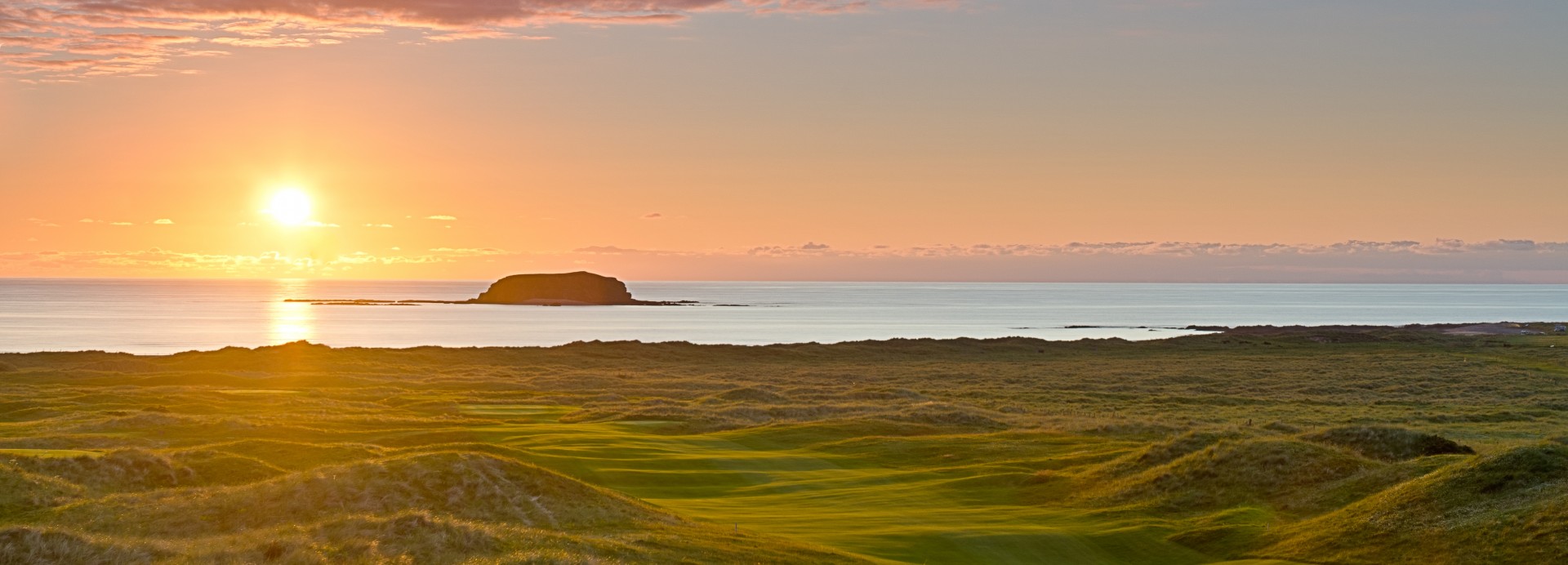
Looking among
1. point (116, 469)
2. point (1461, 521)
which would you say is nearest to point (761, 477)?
point (116, 469)

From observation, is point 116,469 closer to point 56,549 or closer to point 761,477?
point 56,549

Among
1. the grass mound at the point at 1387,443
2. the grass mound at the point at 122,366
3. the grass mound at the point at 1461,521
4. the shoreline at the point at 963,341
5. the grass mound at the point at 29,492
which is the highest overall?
the shoreline at the point at 963,341

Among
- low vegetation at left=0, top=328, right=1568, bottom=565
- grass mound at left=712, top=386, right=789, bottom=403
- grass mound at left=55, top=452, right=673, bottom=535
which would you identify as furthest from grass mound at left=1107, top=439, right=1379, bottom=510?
grass mound at left=712, top=386, right=789, bottom=403

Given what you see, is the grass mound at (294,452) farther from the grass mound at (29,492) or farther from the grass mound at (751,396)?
the grass mound at (751,396)

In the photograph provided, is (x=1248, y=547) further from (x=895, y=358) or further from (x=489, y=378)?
(x=895, y=358)

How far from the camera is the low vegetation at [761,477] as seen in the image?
20125mm

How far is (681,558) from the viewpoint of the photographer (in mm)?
19719

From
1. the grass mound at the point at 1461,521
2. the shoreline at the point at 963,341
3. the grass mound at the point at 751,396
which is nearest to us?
the grass mound at the point at 1461,521

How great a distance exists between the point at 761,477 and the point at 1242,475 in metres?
13.5

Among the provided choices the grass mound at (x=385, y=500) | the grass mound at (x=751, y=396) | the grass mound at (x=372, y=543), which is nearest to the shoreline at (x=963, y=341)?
the grass mound at (x=751, y=396)

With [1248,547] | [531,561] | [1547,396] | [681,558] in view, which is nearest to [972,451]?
[1248,547]

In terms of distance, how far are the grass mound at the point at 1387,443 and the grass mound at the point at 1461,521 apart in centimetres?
690

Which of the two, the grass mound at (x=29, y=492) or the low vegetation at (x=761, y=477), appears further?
the grass mound at (x=29, y=492)

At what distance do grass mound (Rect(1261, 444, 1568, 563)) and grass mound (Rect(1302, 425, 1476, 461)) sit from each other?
6902mm
